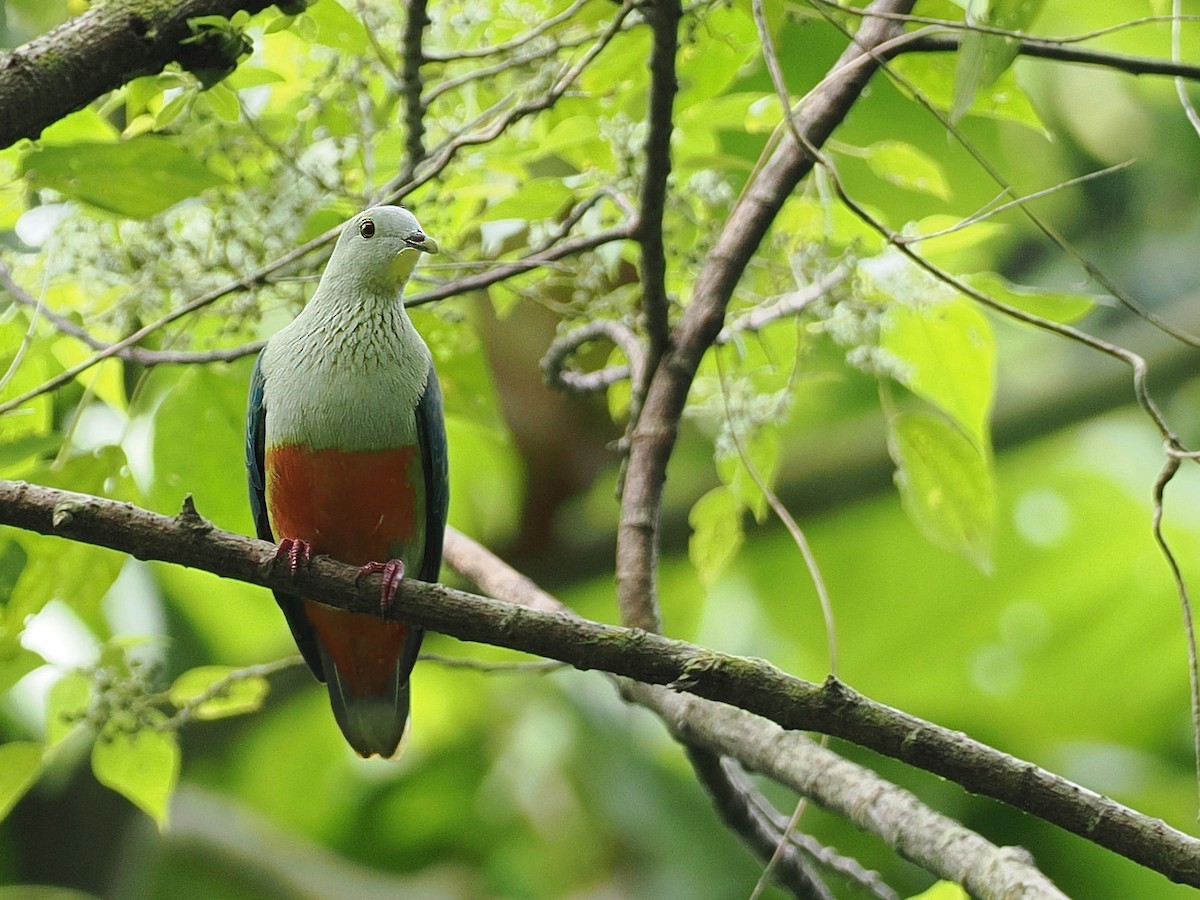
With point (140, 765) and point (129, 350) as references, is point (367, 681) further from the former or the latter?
point (129, 350)

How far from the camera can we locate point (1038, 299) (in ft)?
8.90

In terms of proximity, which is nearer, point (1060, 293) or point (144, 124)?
point (144, 124)

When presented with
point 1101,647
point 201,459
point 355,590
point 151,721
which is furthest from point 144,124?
point 1101,647

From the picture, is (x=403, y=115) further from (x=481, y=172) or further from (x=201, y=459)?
(x=201, y=459)

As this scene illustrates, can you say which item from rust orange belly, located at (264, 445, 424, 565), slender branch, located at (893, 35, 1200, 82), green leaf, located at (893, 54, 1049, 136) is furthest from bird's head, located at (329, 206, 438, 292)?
slender branch, located at (893, 35, 1200, 82)

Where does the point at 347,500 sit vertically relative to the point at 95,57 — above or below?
below

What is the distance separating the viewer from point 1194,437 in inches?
231

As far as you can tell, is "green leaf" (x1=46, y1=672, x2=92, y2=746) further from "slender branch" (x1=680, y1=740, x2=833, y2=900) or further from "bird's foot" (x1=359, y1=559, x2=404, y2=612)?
"slender branch" (x1=680, y1=740, x2=833, y2=900)

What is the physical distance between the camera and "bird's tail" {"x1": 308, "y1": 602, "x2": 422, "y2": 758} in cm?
314

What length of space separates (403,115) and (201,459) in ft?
2.81

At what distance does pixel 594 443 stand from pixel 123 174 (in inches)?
118

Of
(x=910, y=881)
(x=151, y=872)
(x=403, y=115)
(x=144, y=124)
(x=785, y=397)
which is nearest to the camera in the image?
(x=144, y=124)

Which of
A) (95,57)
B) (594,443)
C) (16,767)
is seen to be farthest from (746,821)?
(594,443)

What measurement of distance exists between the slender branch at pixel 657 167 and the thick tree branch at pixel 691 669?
0.93 meters
